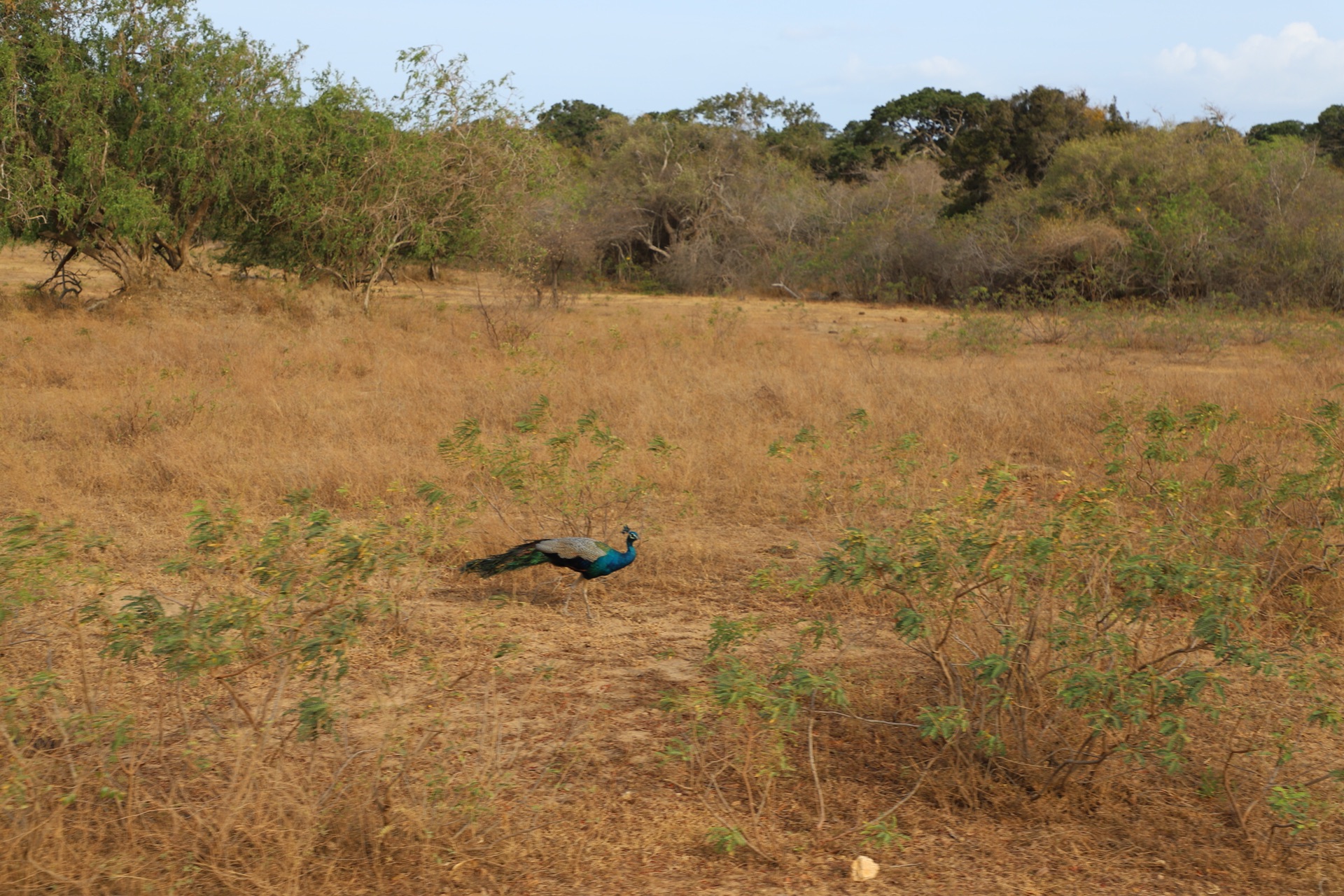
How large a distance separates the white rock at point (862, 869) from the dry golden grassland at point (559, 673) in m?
0.03

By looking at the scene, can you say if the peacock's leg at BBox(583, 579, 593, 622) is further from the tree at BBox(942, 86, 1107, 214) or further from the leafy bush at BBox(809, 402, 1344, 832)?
the tree at BBox(942, 86, 1107, 214)

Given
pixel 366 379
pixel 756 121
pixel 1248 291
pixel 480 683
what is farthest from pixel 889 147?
pixel 480 683

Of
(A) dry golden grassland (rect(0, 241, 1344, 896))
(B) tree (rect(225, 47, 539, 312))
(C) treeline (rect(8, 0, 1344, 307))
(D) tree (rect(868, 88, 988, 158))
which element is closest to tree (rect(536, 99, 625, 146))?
(D) tree (rect(868, 88, 988, 158))

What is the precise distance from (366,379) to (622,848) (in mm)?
7865

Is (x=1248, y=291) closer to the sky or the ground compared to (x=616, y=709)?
closer to the sky

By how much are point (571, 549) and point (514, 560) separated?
27cm

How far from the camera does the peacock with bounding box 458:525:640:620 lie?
4.71m

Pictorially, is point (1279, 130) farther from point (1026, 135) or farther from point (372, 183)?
point (372, 183)

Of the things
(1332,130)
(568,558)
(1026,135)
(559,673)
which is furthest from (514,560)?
(1332,130)

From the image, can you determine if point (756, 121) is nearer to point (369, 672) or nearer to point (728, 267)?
point (728, 267)

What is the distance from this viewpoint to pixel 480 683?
4.07m

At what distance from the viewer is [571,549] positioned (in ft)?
15.5

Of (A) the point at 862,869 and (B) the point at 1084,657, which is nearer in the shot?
(A) the point at 862,869

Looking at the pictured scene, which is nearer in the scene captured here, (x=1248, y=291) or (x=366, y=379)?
(x=366, y=379)
